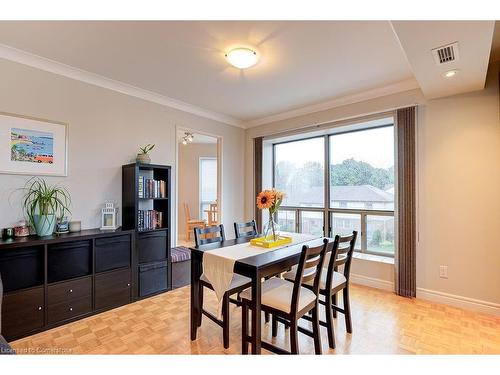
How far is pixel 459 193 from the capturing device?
108 inches

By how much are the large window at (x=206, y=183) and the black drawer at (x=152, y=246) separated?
3.49 m

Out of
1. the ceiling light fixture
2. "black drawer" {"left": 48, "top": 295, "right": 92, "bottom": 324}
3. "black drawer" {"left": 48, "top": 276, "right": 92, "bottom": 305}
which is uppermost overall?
the ceiling light fixture

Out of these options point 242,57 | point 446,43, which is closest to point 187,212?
point 242,57

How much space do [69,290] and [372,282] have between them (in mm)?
3464

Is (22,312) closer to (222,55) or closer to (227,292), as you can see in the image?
(227,292)

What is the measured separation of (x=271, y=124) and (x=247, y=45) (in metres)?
2.21

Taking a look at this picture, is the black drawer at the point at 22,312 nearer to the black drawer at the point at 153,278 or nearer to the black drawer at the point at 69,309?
the black drawer at the point at 69,309

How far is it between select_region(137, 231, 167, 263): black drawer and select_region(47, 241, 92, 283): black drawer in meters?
0.55

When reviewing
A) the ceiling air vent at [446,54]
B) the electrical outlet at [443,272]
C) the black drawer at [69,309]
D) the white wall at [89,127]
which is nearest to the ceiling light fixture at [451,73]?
the ceiling air vent at [446,54]

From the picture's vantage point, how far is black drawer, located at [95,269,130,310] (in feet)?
8.52

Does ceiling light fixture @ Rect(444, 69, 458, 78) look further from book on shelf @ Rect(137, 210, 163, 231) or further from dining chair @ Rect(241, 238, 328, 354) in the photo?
book on shelf @ Rect(137, 210, 163, 231)

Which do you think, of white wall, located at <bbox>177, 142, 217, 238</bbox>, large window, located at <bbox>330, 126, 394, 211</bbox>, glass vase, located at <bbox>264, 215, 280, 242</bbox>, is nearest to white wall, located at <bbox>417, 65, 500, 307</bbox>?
large window, located at <bbox>330, 126, 394, 211</bbox>

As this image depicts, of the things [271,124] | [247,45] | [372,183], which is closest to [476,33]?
[247,45]

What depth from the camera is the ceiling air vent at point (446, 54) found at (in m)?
1.86
